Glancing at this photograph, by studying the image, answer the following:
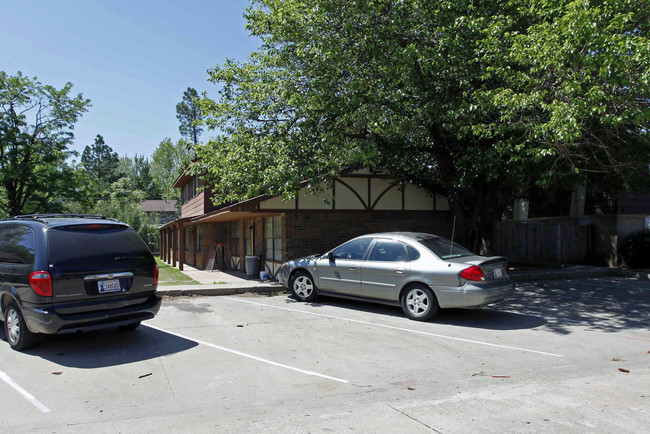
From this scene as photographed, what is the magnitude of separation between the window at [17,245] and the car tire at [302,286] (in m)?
5.55

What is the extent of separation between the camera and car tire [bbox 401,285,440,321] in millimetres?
8430

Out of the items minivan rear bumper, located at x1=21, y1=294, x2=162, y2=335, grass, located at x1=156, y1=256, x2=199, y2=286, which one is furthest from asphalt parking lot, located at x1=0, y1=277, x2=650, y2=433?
grass, located at x1=156, y1=256, x2=199, y2=286

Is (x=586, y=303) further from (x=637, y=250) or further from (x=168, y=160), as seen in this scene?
(x=168, y=160)

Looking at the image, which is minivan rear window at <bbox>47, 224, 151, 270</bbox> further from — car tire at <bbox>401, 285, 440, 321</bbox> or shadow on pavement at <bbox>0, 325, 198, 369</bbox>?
car tire at <bbox>401, 285, 440, 321</bbox>

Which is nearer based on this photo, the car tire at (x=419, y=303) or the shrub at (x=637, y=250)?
the car tire at (x=419, y=303)

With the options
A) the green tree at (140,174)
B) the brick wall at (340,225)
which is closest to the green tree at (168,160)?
the green tree at (140,174)

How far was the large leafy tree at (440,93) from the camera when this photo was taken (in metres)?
Answer: 9.18

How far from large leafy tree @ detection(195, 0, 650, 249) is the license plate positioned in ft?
17.0

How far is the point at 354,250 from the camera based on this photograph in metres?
9.81

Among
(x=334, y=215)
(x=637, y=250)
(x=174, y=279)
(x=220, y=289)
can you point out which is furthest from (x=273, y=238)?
(x=637, y=250)

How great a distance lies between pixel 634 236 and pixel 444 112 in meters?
9.85

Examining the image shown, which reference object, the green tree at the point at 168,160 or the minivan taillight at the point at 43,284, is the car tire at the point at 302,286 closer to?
the minivan taillight at the point at 43,284

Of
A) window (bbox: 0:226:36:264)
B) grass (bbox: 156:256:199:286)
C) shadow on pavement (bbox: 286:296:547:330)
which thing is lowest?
shadow on pavement (bbox: 286:296:547:330)

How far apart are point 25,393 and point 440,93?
10296 mm
